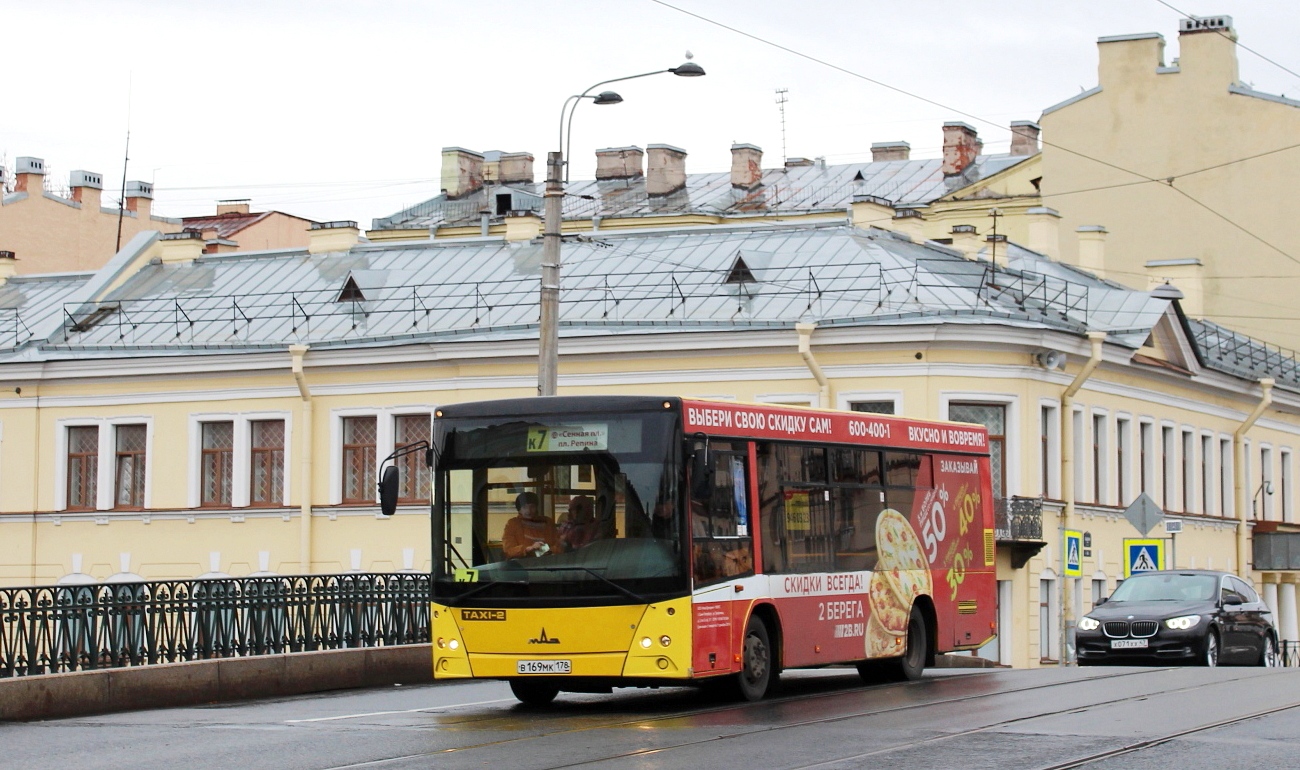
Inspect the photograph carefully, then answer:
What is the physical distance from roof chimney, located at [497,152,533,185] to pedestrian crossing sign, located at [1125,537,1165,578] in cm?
4280

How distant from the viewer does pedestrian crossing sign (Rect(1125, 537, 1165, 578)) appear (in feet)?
106

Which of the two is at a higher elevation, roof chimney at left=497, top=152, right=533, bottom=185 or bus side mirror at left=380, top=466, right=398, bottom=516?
roof chimney at left=497, top=152, right=533, bottom=185

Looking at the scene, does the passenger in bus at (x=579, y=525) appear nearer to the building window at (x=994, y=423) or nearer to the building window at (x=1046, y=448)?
the building window at (x=994, y=423)

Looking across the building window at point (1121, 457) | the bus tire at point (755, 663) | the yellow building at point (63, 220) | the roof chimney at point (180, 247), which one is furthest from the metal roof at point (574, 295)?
the bus tire at point (755, 663)

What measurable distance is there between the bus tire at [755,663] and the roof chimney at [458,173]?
176 feet

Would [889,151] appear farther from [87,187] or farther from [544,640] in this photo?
[544,640]

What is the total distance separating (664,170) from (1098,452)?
96.0 feet

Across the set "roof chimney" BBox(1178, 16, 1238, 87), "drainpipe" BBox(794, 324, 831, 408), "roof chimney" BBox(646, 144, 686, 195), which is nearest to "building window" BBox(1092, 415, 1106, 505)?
"drainpipe" BBox(794, 324, 831, 408)

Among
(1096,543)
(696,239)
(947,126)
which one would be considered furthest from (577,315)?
(947,126)

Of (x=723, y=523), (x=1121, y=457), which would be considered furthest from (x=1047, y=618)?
(x=723, y=523)

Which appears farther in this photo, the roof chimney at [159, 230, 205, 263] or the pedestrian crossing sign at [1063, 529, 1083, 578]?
the roof chimney at [159, 230, 205, 263]

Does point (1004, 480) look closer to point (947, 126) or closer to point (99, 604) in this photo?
point (99, 604)

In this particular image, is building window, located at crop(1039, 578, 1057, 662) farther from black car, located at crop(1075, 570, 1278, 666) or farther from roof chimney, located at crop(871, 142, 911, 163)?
roof chimney, located at crop(871, 142, 911, 163)

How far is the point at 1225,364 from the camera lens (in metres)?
47.5
